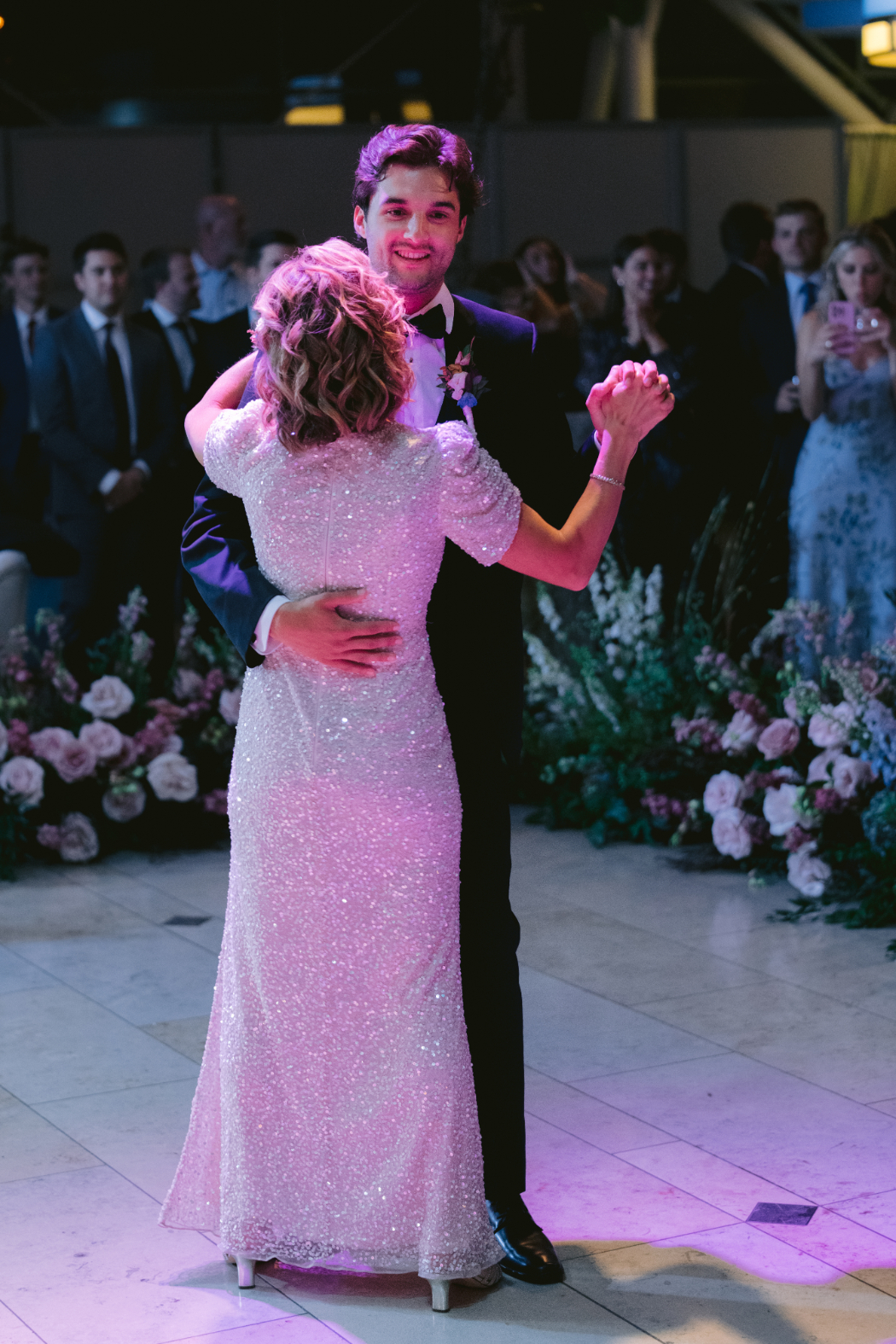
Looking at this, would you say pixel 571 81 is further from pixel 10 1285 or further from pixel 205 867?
pixel 10 1285

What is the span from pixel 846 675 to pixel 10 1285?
2.93 meters

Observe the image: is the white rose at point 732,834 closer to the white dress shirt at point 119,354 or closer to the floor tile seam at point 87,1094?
the floor tile seam at point 87,1094

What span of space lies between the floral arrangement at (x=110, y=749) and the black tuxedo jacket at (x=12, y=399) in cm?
205

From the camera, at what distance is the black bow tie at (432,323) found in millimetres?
2838

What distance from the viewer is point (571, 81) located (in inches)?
530

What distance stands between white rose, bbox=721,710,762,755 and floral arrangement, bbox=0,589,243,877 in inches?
62.9

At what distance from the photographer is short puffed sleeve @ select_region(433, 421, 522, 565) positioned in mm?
2562

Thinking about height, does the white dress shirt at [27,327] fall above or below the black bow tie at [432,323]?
above

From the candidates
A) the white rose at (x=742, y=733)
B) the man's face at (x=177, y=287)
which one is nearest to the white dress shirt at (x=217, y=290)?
the man's face at (x=177, y=287)

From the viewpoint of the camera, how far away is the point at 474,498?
256 centimetres

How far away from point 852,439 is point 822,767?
5.72 ft

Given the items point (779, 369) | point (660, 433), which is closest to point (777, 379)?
point (779, 369)

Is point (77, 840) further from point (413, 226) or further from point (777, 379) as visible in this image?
point (777, 379)

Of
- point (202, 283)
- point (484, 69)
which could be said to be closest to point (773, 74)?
point (484, 69)
